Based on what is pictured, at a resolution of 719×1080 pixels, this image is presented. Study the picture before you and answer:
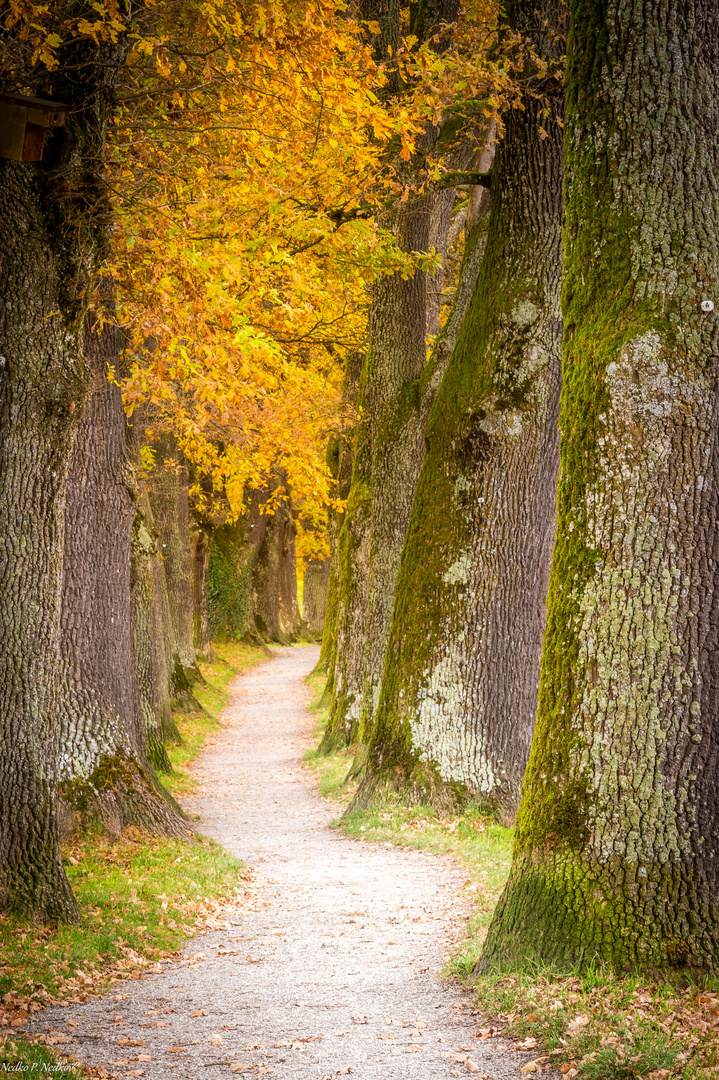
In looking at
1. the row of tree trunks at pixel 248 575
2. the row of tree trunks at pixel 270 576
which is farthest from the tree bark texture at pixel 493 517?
the row of tree trunks at pixel 270 576

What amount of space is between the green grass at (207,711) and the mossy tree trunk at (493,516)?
424 cm

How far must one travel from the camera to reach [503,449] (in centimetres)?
962

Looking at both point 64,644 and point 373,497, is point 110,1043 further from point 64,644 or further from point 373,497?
point 373,497

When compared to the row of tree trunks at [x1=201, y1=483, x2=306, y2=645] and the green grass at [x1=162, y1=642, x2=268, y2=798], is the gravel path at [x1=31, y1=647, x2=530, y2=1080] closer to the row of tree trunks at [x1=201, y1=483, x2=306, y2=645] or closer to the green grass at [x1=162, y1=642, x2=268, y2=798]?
the green grass at [x1=162, y1=642, x2=268, y2=798]

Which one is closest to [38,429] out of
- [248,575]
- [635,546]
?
[635,546]

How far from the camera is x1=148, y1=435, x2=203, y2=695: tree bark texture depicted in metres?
18.8

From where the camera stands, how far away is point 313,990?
5.64 metres

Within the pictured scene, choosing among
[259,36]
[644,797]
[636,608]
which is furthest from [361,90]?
[644,797]

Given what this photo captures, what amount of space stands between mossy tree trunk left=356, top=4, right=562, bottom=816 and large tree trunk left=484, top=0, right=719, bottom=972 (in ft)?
13.0

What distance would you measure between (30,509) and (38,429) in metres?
0.55

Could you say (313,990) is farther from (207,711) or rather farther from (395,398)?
(207,711)

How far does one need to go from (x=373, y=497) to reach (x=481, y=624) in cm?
398

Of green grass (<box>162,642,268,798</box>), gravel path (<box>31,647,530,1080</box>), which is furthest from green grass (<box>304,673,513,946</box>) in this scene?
green grass (<box>162,642,268,798</box>)

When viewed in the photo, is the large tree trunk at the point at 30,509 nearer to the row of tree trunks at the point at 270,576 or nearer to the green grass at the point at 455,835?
the green grass at the point at 455,835
